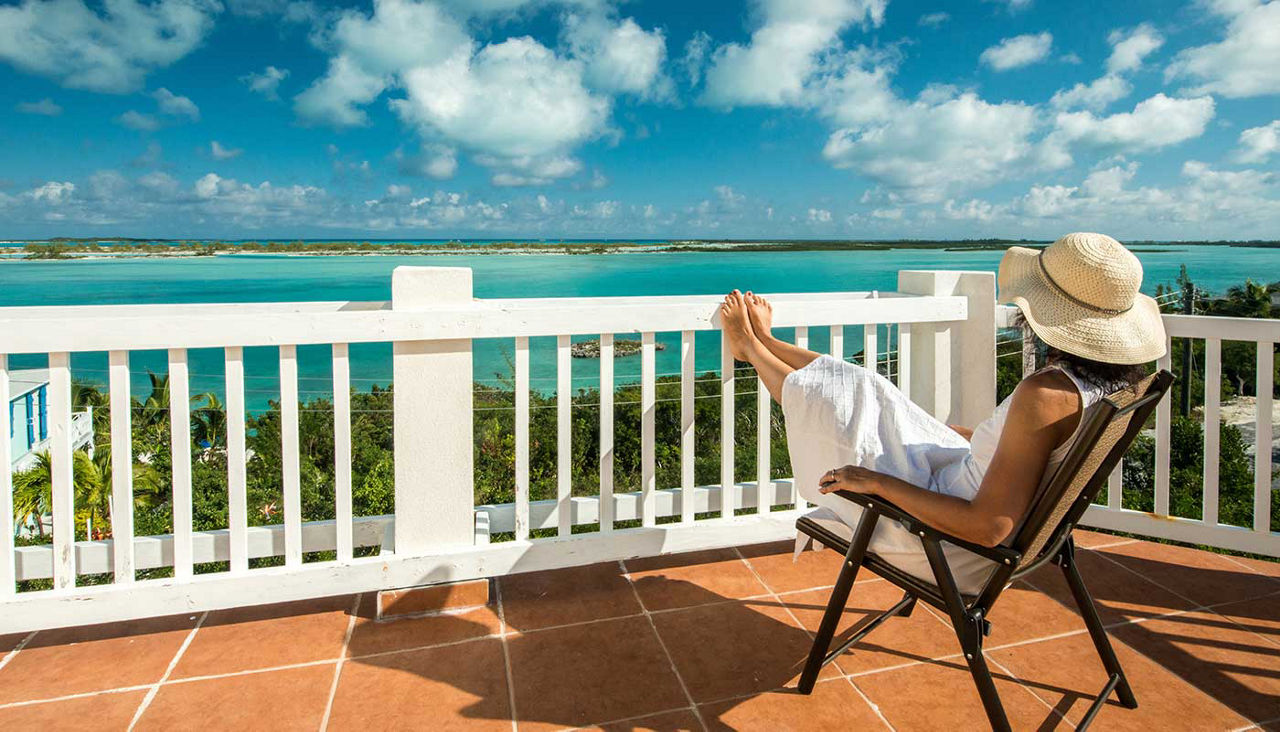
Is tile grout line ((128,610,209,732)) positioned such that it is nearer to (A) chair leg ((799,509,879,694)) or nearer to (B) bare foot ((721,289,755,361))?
(A) chair leg ((799,509,879,694))

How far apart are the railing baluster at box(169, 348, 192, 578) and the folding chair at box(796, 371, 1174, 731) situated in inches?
65.3

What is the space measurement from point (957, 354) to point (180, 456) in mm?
2491

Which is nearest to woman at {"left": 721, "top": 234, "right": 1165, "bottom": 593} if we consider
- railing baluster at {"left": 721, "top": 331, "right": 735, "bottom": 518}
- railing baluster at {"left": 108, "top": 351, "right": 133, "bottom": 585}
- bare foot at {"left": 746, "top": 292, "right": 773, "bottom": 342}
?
bare foot at {"left": 746, "top": 292, "right": 773, "bottom": 342}

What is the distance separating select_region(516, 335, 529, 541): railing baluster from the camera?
210 centimetres

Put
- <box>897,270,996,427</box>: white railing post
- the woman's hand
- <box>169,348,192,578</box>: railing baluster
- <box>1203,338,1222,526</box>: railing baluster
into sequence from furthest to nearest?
1. <box>897,270,996,427</box>: white railing post
2. <box>1203,338,1222,526</box>: railing baluster
3. <box>169,348,192,578</box>: railing baluster
4. the woman's hand

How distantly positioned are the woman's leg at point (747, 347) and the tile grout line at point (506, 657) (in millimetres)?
954

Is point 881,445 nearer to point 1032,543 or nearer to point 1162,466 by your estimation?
point 1032,543

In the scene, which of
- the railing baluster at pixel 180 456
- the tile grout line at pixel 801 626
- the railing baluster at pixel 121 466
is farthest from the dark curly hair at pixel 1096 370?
the railing baluster at pixel 121 466

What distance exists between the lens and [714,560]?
2492 mm

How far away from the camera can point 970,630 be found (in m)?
1.36

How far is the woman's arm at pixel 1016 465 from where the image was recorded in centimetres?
128

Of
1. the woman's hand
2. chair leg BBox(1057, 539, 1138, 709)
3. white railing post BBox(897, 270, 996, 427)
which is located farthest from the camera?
white railing post BBox(897, 270, 996, 427)

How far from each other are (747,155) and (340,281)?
125 feet

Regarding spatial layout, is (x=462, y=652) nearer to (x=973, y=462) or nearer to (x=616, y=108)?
(x=973, y=462)
